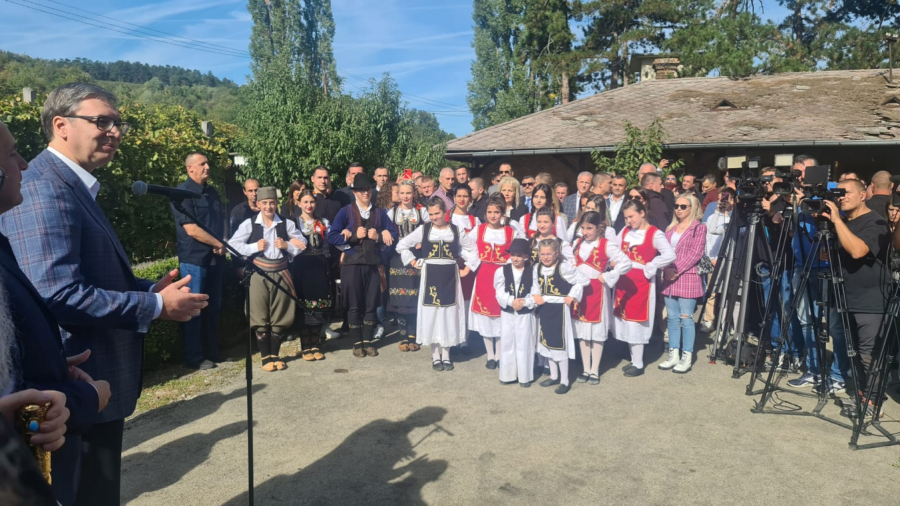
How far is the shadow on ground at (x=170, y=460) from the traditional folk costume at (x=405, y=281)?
9.26 ft

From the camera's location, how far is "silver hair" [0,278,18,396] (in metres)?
1.24

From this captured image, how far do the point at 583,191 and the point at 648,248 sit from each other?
1880 mm

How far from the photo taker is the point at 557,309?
19.5ft

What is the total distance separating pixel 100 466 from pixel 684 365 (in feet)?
18.4

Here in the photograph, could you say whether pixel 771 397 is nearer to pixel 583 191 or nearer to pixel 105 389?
pixel 583 191

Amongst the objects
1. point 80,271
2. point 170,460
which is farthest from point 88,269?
point 170,460

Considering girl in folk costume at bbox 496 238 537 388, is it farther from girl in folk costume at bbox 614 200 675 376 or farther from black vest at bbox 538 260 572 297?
girl in folk costume at bbox 614 200 675 376

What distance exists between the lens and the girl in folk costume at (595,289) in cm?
614

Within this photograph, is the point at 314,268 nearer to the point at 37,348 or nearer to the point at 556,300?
the point at 556,300

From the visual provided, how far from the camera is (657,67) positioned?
19.4 metres

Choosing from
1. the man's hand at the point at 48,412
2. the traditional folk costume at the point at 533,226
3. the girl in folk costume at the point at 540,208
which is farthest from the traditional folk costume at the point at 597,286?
the man's hand at the point at 48,412

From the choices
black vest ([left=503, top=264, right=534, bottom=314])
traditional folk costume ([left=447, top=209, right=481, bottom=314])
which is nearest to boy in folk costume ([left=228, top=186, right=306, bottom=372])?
traditional folk costume ([left=447, top=209, right=481, bottom=314])

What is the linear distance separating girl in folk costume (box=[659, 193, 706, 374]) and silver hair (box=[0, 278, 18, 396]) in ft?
20.3

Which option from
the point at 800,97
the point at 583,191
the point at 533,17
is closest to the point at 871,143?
the point at 800,97
